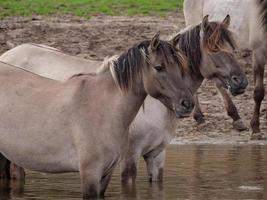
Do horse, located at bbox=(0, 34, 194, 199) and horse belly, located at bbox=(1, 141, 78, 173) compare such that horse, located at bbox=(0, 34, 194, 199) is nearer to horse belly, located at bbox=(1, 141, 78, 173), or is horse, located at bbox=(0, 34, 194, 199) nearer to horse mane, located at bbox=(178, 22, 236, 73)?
horse belly, located at bbox=(1, 141, 78, 173)

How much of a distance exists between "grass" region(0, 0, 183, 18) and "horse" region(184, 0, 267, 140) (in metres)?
3.78

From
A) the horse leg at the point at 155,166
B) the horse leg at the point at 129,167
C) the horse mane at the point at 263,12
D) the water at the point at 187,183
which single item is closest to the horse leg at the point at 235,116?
the horse mane at the point at 263,12

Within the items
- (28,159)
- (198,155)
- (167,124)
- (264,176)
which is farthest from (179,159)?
(28,159)

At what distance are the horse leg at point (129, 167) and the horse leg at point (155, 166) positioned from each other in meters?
0.27

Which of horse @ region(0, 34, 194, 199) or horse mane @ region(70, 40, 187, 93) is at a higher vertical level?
horse mane @ region(70, 40, 187, 93)

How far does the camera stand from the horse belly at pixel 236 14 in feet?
47.3

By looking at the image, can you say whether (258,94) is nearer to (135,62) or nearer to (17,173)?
(17,173)

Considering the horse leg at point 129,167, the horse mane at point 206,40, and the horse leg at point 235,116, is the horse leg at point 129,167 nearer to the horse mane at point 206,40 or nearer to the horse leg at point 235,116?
the horse mane at point 206,40

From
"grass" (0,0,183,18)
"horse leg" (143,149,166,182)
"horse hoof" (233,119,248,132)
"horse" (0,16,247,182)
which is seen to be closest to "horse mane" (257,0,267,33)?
"horse hoof" (233,119,248,132)

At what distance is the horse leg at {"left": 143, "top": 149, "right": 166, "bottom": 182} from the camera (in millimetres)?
9688

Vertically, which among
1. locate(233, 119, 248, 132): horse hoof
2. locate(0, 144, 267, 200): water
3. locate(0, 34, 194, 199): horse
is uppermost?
locate(0, 34, 194, 199): horse

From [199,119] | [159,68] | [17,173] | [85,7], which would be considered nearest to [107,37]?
[85,7]

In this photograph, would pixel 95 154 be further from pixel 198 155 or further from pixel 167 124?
pixel 198 155

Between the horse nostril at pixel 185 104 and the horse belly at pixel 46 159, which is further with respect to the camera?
the horse belly at pixel 46 159
